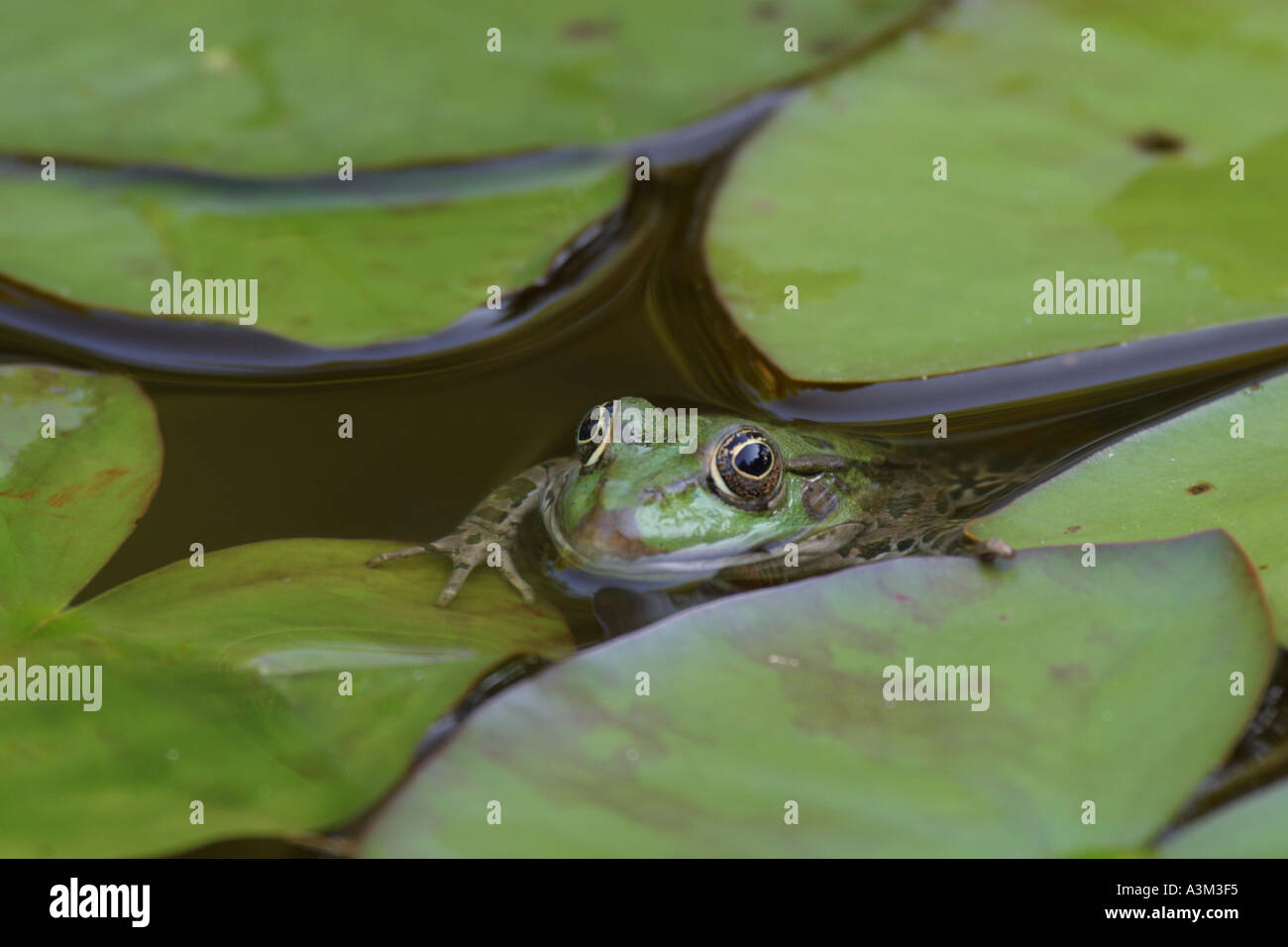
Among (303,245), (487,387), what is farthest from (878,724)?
(303,245)

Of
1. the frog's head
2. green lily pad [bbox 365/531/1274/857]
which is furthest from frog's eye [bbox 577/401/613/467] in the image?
green lily pad [bbox 365/531/1274/857]

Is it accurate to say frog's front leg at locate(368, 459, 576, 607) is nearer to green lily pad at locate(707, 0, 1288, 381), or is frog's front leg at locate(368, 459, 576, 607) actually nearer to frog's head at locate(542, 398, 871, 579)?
frog's head at locate(542, 398, 871, 579)

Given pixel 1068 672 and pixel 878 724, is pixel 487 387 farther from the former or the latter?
pixel 1068 672

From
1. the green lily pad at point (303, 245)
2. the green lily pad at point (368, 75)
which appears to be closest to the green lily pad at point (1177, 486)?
the green lily pad at point (303, 245)

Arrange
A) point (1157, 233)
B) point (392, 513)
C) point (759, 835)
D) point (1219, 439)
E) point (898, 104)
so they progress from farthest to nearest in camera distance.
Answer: point (898, 104)
point (1157, 233)
point (392, 513)
point (1219, 439)
point (759, 835)

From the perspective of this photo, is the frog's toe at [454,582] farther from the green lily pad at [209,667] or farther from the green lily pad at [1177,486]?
the green lily pad at [1177,486]

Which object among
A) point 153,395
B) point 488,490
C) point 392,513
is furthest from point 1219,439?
point 153,395
